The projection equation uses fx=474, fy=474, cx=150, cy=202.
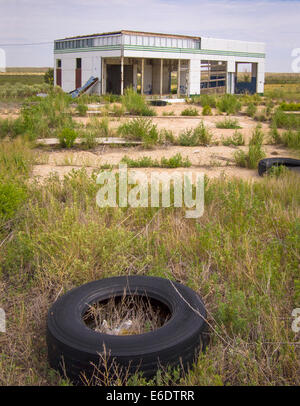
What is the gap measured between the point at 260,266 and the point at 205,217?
1.51 metres

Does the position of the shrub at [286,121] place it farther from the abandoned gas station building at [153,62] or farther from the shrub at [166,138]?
the abandoned gas station building at [153,62]

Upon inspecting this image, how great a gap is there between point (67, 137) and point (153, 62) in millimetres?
26575

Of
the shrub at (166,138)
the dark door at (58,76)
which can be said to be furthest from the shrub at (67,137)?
the dark door at (58,76)

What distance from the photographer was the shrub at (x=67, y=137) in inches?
449

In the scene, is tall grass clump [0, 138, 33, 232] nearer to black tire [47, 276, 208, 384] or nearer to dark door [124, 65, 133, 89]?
black tire [47, 276, 208, 384]

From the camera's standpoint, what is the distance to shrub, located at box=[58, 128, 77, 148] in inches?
449

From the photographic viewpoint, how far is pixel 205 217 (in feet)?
18.9

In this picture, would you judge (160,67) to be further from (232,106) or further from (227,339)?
(227,339)

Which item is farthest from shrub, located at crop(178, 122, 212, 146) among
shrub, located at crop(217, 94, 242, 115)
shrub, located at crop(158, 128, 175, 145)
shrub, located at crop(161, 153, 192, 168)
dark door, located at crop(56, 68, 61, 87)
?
dark door, located at crop(56, 68, 61, 87)

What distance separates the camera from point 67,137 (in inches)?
449

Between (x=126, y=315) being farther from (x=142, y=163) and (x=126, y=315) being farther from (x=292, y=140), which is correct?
(x=292, y=140)

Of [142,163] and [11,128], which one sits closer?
[142,163]

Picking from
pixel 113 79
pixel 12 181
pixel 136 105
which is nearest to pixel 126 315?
pixel 12 181

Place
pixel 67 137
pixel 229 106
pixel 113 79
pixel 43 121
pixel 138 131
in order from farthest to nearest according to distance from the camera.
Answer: pixel 113 79 < pixel 229 106 < pixel 43 121 < pixel 138 131 < pixel 67 137
